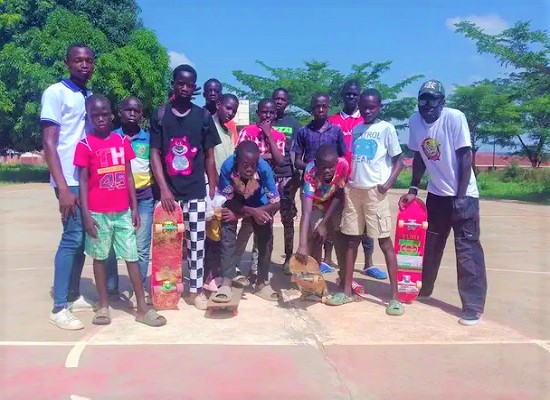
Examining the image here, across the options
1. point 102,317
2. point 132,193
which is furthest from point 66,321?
point 132,193

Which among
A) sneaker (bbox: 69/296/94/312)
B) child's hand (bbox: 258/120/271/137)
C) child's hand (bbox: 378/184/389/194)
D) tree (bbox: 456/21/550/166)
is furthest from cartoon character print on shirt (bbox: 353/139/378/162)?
tree (bbox: 456/21/550/166)

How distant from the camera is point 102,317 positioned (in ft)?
16.4

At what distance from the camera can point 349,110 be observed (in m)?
6.66

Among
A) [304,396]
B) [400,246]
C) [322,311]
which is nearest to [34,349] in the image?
[304,396]

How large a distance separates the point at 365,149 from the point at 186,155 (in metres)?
1.66

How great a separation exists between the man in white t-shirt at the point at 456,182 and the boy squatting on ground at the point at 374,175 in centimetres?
30

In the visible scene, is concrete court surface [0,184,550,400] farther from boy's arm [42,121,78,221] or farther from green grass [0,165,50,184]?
green grass [0,165,50,184]

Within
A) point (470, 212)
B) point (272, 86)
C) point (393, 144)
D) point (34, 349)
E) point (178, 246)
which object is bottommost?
point (34, 349)

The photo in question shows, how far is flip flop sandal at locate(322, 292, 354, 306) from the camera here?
5.60 meters

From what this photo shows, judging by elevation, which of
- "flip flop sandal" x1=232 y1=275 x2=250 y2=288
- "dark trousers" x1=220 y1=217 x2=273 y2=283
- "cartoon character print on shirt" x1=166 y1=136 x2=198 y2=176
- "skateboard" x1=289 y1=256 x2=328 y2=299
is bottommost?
"flip flop sandal" x1=232 y1=275 x2=250 y2=288

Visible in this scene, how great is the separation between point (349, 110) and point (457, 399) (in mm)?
3770

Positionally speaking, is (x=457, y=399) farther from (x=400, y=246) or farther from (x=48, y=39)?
(x=48, y=39)

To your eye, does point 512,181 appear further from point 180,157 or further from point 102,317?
point 102,317

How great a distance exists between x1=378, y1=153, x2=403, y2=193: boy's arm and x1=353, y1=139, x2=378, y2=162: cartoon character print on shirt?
0.77ft
